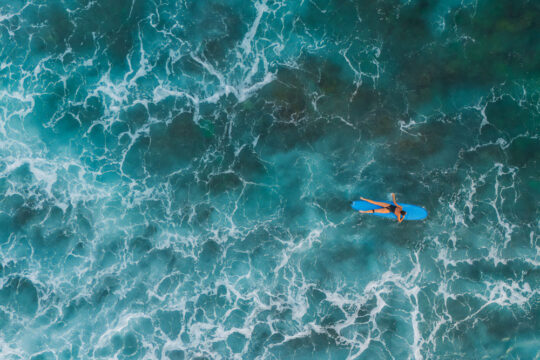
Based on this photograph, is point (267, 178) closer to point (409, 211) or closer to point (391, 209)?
point (391, 209)

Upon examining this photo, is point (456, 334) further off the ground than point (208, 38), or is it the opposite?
point (208, 38)

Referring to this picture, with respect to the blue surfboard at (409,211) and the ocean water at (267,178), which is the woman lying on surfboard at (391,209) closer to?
the blue surfboard at (409,211)

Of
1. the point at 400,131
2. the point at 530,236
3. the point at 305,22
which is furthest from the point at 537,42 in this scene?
the point at 305,22

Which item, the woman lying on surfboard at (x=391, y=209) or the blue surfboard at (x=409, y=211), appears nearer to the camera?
the woman lying on surfboard at (x=391, y=209)

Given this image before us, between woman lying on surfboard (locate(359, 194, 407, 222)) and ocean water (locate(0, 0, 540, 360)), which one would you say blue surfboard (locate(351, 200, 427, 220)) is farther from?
ocean water (locate(0, 0, 540, 360))

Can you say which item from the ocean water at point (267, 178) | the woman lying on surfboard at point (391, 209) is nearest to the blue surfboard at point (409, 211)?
the woman lying on surfboard at point (391, 209)

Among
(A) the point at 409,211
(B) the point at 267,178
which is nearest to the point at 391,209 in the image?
(A) the point at 409,211

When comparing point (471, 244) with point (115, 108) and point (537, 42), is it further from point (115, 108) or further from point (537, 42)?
point (115, 108)

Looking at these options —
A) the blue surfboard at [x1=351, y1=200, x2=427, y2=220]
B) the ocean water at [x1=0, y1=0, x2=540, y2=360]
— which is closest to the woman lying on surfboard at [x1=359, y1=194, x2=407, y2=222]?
the blue surfboard at [x1=351, y1=200, x2=427, y2=220]

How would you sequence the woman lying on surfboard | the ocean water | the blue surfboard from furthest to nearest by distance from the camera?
the ocean water, the blue surfboard, the woman lying on surfboard
